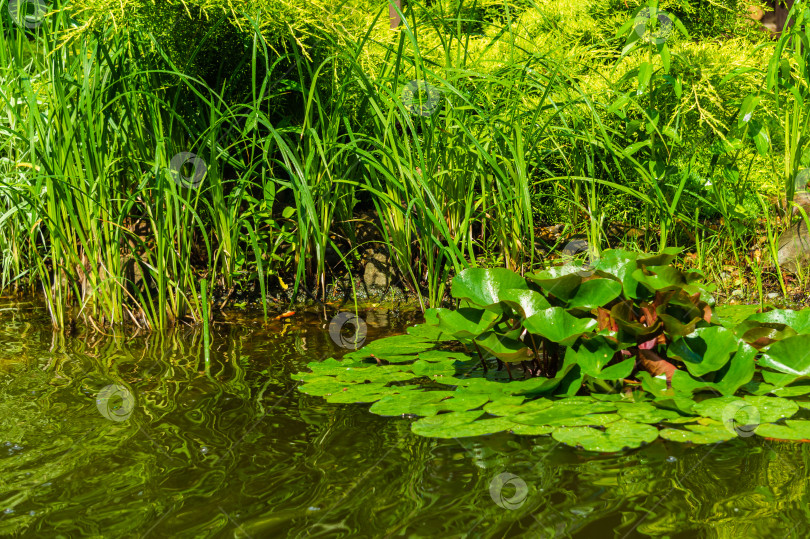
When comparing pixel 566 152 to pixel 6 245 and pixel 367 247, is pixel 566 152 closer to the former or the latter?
pixel 367 247

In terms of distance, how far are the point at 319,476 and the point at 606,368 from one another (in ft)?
2.38

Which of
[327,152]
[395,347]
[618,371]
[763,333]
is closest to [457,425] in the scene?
[618,371]

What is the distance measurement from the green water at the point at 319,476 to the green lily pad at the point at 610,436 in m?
0.02

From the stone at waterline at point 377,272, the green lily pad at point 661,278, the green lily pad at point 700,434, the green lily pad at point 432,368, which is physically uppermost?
the green lily pad at point 661,278

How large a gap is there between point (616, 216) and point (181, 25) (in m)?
1.89

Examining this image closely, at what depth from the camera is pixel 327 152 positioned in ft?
8.58

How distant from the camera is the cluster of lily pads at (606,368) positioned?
147 centimetres

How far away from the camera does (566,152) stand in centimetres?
300

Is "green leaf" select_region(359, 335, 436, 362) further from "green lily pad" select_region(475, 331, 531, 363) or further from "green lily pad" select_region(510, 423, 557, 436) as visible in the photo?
"green lily pad" select_region(510, 423, 557, 436)

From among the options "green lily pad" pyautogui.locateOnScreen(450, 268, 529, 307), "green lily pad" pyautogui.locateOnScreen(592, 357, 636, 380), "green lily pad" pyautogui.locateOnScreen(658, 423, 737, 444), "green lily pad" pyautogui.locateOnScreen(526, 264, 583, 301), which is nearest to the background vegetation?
"green lily pad" pyautogui.locateOnScreen(450, 268, 529, 307)

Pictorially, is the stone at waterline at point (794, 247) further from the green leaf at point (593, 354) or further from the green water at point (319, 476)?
the green water at point (319, 476)

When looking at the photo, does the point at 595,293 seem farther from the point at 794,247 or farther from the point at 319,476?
the point at 794,247

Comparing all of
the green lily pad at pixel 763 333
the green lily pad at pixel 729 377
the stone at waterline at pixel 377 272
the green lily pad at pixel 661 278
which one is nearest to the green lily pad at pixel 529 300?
the green lily pad at pixel 661 278

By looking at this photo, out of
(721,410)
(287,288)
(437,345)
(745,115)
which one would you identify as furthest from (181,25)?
(721,410)
